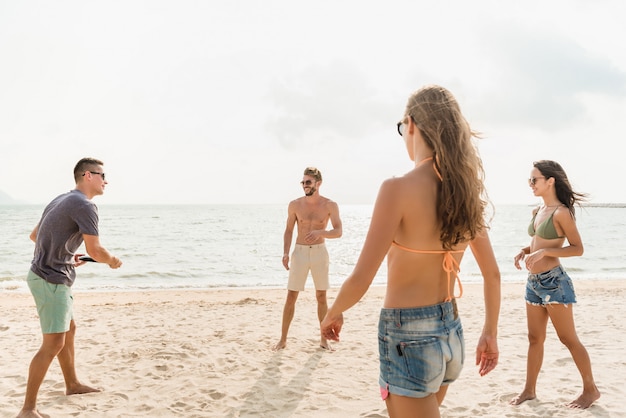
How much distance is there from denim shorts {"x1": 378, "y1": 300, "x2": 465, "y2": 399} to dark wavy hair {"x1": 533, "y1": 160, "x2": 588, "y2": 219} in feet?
9.71

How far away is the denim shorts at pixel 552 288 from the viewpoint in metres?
4.20

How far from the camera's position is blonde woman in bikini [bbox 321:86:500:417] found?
75.3 inches

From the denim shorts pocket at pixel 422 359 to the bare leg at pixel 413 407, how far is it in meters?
0.09

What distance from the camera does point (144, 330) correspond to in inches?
303

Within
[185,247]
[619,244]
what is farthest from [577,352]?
[619,244]

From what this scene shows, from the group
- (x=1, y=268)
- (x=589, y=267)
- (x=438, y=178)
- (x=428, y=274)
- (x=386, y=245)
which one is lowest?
(x=1, y=268)

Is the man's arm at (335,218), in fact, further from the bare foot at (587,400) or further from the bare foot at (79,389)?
the bare foot at (79,389)

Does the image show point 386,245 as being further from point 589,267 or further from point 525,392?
point 589,267

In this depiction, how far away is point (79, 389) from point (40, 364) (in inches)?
40.5

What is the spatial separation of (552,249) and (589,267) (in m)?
21.4

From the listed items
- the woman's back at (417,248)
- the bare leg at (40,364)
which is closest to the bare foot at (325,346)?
the bare leg at (40,364)

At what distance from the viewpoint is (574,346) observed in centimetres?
430

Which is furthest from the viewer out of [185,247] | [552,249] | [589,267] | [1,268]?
[185,247]

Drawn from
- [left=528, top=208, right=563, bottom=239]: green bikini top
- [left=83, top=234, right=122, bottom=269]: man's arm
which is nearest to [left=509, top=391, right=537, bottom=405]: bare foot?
[left=528, top=208, right=563, bottom=239]: green bikini top
